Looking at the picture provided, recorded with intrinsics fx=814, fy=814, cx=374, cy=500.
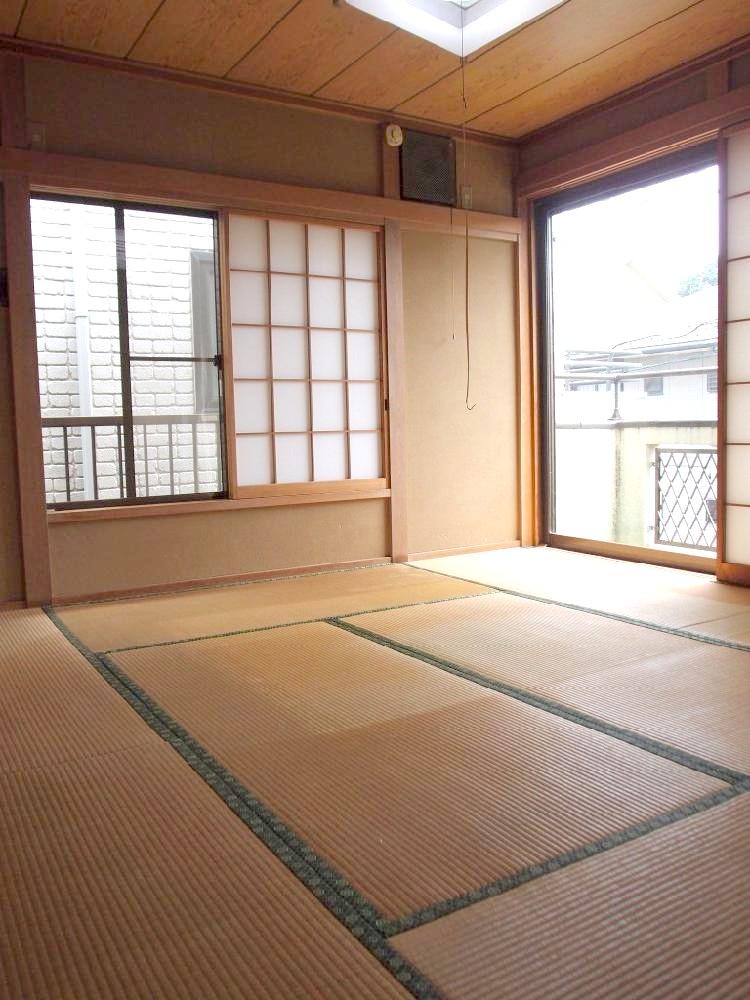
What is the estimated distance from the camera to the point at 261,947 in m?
1.31

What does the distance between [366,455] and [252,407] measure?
78cm

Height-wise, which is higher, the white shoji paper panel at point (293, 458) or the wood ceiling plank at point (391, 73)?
the wood ceiling plank at point (391, 73)

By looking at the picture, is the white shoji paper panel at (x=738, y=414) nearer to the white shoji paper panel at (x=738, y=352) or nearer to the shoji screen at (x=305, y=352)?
the white shoji paper panel at (x=738, y=352)

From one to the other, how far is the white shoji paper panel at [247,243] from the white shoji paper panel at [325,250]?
0.29 meters

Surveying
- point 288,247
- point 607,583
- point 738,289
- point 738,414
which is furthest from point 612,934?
point 288,247

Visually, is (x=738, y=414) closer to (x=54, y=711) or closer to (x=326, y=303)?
(x=326, y=303)

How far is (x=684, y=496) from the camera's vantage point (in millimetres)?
5371

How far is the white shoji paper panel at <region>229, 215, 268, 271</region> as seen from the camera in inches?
169

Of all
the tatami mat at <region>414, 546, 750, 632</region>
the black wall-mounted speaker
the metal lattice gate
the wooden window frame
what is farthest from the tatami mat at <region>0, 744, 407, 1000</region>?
the metal lattice gate

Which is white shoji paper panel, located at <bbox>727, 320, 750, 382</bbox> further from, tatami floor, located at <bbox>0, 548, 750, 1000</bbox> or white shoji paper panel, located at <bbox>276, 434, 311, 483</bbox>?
white shoji paper panel, located at <bbox>276, 434, 311, 483</bbox>

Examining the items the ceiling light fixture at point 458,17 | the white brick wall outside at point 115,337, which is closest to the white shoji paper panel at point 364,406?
the white brick wall outside at point 115,337

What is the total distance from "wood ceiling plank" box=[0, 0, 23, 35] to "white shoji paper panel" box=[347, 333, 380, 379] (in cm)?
216

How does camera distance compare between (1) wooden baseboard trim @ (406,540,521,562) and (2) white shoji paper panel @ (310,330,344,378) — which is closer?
(2) white shoji paper panel @ (310,330,344,378)

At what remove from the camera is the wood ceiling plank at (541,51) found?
3467 millimetres
